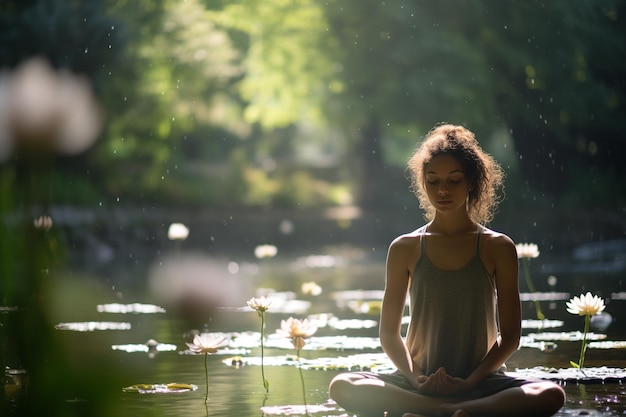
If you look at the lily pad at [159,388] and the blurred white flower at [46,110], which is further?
the blurred white flower at [46,110]

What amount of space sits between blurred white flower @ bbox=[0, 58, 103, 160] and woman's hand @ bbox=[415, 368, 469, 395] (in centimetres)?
1292

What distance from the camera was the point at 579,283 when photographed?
11.9 metres

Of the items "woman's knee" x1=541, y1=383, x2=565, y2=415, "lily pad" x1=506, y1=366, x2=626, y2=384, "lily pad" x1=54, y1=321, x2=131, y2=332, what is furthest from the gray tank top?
"lily pad" x1=54, y1=321, x2=131, y2=332

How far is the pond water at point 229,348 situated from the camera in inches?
202

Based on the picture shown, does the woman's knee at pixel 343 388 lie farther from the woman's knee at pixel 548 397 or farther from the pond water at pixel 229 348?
the woman's knee at pixel 548 397

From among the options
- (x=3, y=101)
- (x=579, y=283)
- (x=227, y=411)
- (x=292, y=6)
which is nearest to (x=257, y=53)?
(x=292, y=6)

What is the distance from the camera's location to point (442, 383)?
14.1ft

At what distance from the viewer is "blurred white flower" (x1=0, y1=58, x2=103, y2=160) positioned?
18078 millimetres

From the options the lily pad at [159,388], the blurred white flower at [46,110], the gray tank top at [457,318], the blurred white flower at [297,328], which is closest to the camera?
the gray tank top at [457,318]

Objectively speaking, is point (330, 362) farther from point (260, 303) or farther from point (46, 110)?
point (46, 110)

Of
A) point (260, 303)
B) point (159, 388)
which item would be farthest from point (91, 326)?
point (260, 303)

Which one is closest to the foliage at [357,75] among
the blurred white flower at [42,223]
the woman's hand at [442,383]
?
the blurred white flower at [42,223]

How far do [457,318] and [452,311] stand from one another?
0.10 feet

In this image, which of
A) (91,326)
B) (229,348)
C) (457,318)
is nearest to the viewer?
(457,318)
